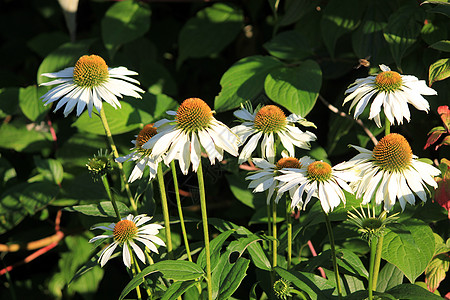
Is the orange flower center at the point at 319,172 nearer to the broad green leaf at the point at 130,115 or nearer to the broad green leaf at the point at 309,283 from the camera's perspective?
the broad green leaf at the point at 309,283

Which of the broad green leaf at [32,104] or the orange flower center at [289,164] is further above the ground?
the orange flower center at [289,164]

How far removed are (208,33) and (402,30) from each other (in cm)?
71

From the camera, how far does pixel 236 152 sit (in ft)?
2.65

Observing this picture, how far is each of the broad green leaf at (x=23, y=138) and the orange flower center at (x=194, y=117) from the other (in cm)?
107

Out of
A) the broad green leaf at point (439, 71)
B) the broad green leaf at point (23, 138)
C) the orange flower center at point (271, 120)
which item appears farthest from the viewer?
the broad green leaf at point (23, 138)

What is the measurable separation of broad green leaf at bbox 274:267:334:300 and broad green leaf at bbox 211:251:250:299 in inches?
2.6

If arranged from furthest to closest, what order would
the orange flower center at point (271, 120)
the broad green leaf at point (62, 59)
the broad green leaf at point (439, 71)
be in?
the broad green leaf at point (62, 59) < the broad green leaf at point (439, 71) < the orange flower center at point (271, 120)

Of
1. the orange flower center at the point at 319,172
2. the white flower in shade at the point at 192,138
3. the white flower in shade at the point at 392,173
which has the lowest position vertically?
the white flower in shade at the point at 392,173

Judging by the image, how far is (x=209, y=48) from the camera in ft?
5.74

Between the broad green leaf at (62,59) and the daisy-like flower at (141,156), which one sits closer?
the daisy-like flower at (141,156)

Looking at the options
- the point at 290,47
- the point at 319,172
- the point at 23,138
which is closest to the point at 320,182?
the point at 319,172

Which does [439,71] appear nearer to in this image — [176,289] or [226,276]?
[226,276]

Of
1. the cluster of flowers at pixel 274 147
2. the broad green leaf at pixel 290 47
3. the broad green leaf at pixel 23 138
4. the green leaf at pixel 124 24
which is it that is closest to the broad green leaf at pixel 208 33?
the green leaf at pixel 124 24

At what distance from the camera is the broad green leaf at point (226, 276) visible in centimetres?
92
